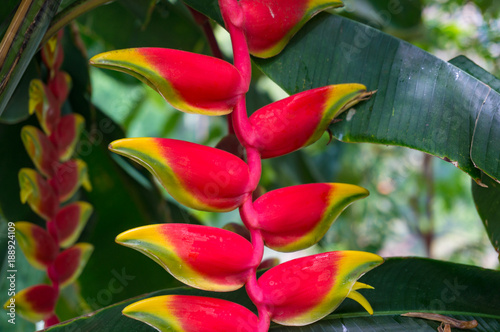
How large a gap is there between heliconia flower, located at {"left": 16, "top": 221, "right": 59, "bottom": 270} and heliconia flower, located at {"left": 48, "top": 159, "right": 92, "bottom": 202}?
0.06m

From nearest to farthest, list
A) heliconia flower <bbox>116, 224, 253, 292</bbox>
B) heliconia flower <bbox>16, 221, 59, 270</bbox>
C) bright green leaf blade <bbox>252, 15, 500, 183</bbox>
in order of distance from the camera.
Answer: heliconia flower <bbox>116, 224, 253, 292</bbox> < bright green leaf blade <bbox>252, 15, 500, 183</bbox> < heliconia flower <bbox>16, 221, 59, 270</bbox>

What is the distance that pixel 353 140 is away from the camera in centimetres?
39

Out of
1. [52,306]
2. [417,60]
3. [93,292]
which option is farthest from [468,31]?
[52,306]

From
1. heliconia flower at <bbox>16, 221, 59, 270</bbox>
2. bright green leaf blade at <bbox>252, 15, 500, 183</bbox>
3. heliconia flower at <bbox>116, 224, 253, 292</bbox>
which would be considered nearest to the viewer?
heliconia flower at <bbox>116, 224, 253, 292</bbox>

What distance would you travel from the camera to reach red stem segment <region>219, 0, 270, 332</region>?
11.8 inches

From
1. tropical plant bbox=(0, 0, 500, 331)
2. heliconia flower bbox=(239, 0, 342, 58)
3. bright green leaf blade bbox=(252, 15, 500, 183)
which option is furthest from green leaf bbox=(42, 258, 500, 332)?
heliconia flower bbox=(239, 0, 342, 58)

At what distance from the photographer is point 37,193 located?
20.6 inches

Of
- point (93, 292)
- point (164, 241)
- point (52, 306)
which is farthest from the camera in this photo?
point (93, 292)

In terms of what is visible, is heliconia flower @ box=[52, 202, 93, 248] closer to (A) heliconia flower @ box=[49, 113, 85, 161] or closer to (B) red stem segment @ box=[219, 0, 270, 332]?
(A) heliconia flower @ box=[49, 113, 85, 161]

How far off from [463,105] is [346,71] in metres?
0.10

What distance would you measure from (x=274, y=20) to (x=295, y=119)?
0.29ft

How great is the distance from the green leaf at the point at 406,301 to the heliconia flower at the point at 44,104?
27 centimetres

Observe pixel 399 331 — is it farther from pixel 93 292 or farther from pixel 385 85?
pixel 93 292

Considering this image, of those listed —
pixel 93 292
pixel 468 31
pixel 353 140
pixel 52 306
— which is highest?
pixel 468 31
